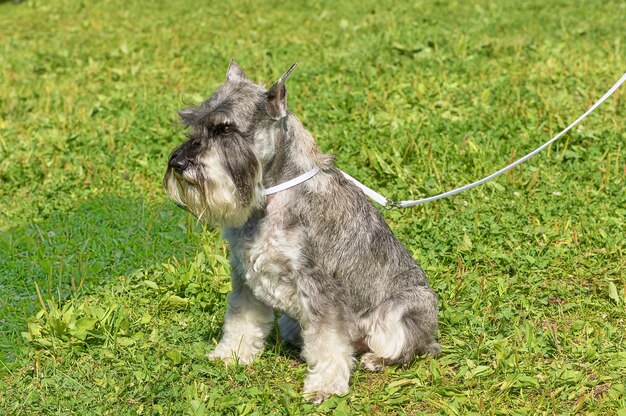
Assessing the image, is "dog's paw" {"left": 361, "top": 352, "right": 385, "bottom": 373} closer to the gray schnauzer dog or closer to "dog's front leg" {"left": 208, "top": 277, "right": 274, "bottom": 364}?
the gray schnauzer dog

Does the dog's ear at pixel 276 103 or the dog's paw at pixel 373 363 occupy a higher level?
the dog's ear at pixel 276 103

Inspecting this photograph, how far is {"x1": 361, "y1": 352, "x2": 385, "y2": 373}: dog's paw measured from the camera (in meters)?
5.33

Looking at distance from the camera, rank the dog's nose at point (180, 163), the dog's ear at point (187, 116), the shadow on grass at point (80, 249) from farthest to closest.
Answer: the shadow on grass at point (80, 249)
the dog's ear at point (187, 116)
the dog's nose at point (180, 163)

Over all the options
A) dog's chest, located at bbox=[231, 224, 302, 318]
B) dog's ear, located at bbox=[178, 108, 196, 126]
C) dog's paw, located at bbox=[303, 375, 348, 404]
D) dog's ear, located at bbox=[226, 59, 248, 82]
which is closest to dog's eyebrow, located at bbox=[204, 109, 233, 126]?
dog's ear, located at bbox=[178, 108, 196, 126]

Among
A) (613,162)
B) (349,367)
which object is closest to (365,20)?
(613,162)

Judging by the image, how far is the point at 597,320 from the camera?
5840 millimetres

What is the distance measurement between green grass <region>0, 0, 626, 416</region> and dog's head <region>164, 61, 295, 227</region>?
113cm

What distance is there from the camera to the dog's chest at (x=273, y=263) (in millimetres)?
4988

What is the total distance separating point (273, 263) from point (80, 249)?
2532mm

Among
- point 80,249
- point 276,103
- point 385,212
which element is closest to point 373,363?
point 276,103

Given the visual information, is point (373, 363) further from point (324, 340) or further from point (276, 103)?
point (276, 103)

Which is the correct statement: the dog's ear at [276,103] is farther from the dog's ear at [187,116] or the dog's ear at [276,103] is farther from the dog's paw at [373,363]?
the dog's paw at [373,363]

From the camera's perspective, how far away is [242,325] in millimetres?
5441

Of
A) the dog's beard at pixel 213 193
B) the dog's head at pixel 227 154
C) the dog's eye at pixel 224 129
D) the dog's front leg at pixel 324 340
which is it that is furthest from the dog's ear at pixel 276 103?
the dog's front leg at pixel 324 340
